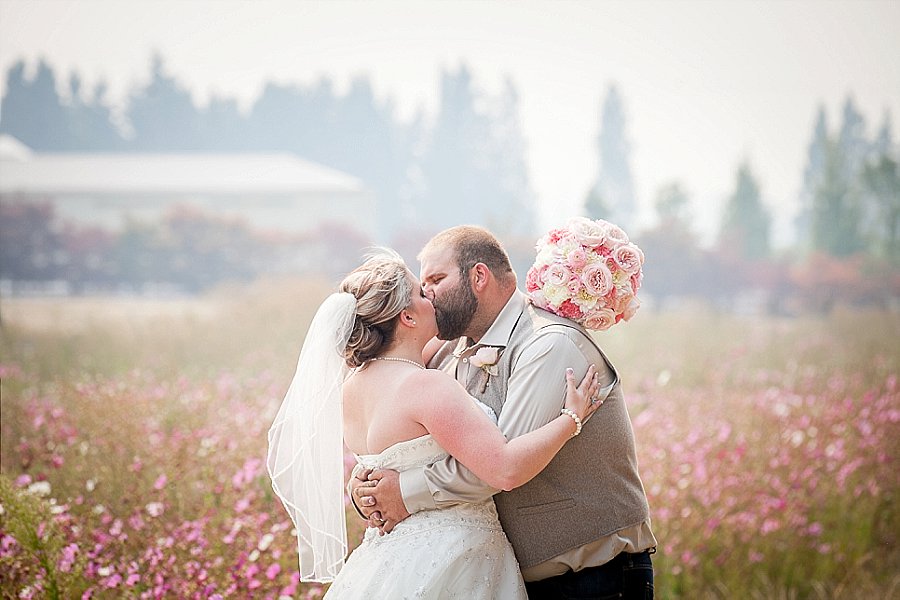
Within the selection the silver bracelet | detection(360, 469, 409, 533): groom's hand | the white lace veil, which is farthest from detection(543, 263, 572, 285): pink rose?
detection(360, 469, 409, 533): groom's hand

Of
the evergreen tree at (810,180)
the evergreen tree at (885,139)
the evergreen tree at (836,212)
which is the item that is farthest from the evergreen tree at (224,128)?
the evergreen tree at (885,139)

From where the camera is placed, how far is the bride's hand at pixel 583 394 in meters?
2.80

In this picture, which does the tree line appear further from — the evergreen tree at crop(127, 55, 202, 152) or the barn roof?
the barn roof

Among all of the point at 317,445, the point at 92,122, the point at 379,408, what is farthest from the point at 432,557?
the point at 92,122

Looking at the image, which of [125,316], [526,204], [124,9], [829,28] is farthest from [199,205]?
[829,28]

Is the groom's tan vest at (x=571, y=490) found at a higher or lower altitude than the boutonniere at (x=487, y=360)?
lower

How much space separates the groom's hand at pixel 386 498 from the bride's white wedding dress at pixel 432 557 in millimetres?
29

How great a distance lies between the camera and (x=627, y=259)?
3.05 meters

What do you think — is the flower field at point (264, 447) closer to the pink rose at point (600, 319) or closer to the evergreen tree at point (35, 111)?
the pink rose at point (600, 319)

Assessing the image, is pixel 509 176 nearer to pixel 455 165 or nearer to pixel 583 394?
pixel 455 165

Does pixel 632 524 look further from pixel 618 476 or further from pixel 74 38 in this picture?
pixel 74 38

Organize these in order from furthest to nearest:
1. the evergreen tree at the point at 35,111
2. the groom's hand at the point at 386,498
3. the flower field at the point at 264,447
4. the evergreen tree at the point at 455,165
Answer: the evergreen tree at the point at 455,165, the evergreen tree at the point at 35,111, the flower field at the point at 264,447, the groom's hand at the point at 386,498

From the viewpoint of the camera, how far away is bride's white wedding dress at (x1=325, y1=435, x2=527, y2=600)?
2838mm

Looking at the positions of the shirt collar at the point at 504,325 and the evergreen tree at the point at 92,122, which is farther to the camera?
the evergreen tree at the point at 92,122
